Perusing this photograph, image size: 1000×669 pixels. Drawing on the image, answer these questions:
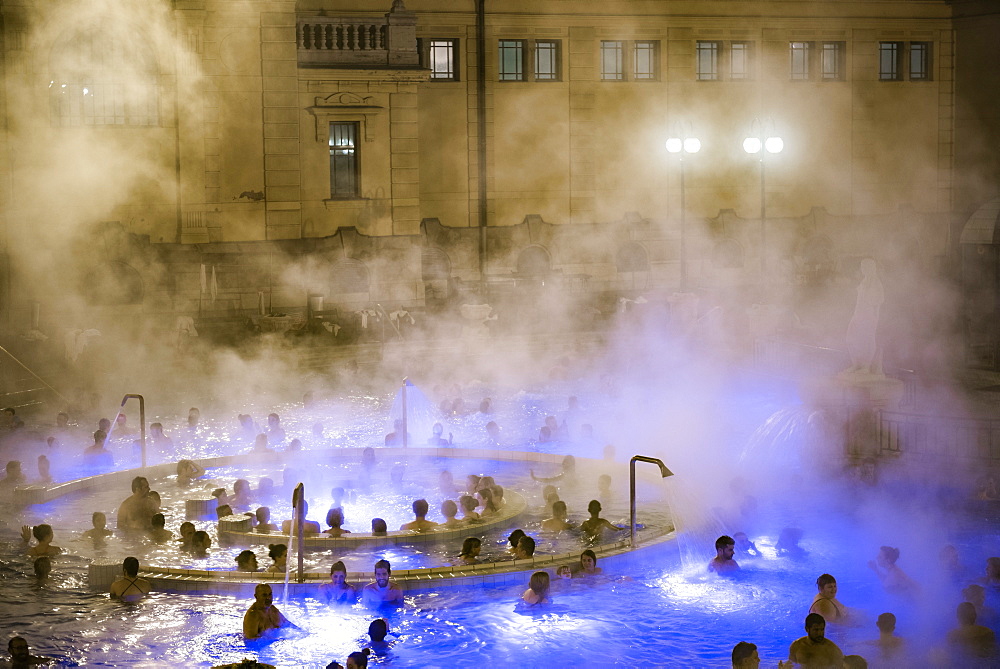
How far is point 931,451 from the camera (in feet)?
52.0

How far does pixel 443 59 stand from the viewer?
32.9 meters

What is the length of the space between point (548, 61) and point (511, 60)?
109 centimetres

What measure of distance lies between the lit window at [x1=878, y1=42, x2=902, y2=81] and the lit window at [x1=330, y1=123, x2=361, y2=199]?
56.3 feet

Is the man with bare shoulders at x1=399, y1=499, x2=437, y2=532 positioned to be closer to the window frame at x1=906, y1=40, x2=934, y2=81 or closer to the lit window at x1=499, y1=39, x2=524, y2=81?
the lit window at x1=499, y1=39, x2=524, y2=81

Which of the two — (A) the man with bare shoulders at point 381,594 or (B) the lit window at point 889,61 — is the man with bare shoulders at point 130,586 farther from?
(B) the lit window at point 889,61

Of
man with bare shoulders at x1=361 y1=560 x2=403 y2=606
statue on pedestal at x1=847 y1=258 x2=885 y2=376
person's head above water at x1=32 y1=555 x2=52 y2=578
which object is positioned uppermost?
statue on pedestal at x1=847 y1=258 x2=885 y2=376

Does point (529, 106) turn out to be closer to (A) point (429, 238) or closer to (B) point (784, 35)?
(A) point (429, 238)

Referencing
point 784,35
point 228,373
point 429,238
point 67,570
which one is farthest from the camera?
point 784,35

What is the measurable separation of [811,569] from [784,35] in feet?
84.3

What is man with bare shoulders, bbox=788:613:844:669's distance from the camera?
33.5ft

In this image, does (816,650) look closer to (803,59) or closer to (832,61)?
(803,59)

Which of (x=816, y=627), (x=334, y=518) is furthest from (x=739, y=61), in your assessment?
(x=816, y=627)

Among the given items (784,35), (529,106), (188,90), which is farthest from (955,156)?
(188,90)

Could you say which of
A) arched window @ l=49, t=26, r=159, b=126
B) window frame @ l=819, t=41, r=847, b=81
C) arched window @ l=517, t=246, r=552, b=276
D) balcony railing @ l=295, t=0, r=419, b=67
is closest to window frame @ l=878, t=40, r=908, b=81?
window frame @ l=819, t=41, r=847, b=81
